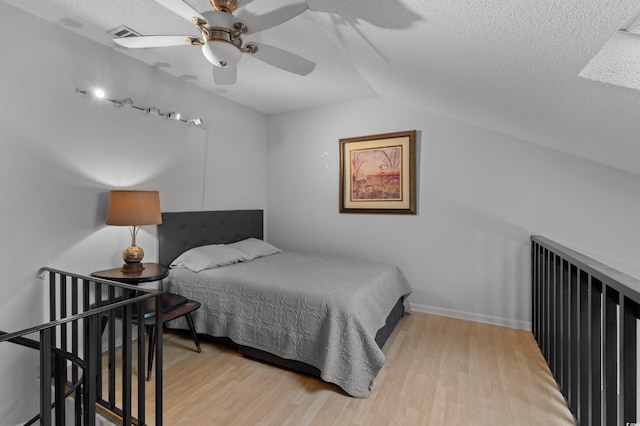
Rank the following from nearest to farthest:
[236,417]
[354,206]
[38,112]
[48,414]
Answer: [48,414]
[236,417]
[38,112]
[354,206]

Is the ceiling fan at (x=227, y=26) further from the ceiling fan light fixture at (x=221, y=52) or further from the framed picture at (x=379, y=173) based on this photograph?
the framed picture at (x=379, y=173)

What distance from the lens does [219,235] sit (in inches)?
139

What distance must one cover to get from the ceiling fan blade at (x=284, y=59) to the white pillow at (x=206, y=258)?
1.79 meters

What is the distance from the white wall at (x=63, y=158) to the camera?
2.00 metres

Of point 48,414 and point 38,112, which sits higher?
point 38,112

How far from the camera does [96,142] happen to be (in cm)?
246

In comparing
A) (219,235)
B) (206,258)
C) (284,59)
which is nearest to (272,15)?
(284,59)

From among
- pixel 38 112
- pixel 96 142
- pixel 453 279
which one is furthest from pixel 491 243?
pixel 38 112

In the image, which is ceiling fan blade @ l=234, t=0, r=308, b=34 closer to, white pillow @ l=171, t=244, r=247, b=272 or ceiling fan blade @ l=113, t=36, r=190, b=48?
ceiling fan blade @ l=113, t=36, r=190, b=48

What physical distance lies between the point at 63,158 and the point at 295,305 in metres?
2.00

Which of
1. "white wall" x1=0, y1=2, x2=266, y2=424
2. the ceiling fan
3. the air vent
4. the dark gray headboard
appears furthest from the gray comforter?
the air vent

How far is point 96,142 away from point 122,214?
665mm

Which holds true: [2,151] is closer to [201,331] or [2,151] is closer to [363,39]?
[201,331]

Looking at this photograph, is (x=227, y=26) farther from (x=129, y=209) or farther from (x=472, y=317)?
(x=472, y=317)
